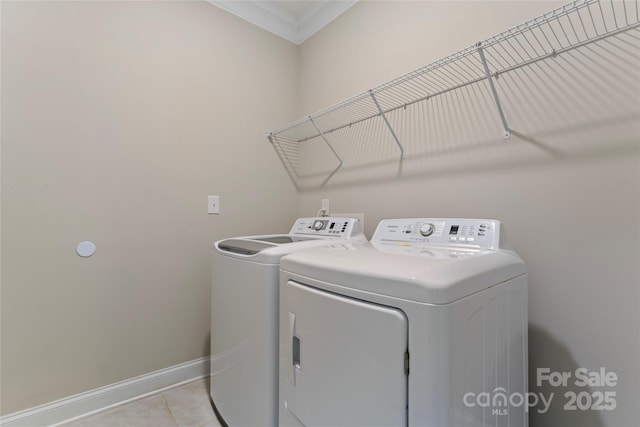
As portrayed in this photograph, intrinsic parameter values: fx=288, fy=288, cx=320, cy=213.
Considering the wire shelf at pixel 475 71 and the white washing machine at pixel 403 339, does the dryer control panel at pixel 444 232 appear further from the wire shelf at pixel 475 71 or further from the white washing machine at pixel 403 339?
the wire shelf at pixel 475 71

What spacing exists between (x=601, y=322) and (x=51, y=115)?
249cm

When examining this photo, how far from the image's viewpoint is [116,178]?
1584mm

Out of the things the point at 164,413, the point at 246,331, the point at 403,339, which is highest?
the point at 403,339

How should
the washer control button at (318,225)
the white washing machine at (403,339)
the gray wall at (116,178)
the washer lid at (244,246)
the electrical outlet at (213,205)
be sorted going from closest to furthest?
the white washing machine at (403,339)
the washer lid at (244,246)
the gray wall at (116,178)
the washer control button at (318,225)
the electrical outlet at (213,205)

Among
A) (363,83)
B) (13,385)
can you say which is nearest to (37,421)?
(13,385)

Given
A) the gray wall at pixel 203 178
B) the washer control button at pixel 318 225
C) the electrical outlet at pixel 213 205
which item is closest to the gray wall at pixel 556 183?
the gray wall at pixel 203 178

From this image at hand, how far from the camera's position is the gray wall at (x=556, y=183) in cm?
97

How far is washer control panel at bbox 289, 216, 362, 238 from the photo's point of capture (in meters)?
1.65

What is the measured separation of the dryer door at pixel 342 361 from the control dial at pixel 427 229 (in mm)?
649

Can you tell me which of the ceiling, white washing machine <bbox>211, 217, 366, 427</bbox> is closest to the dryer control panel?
white washing machine <bbox>211, 217, 366, 427</bbox>

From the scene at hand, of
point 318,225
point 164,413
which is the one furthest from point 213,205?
point 164,413

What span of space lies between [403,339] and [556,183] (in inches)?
37.3

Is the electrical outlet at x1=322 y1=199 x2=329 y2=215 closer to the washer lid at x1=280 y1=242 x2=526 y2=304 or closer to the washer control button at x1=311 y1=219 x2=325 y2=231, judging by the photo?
the washer control button at x1=311 y1=219 x2=325 y2=231

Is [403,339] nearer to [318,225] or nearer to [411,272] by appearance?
[411,272]
